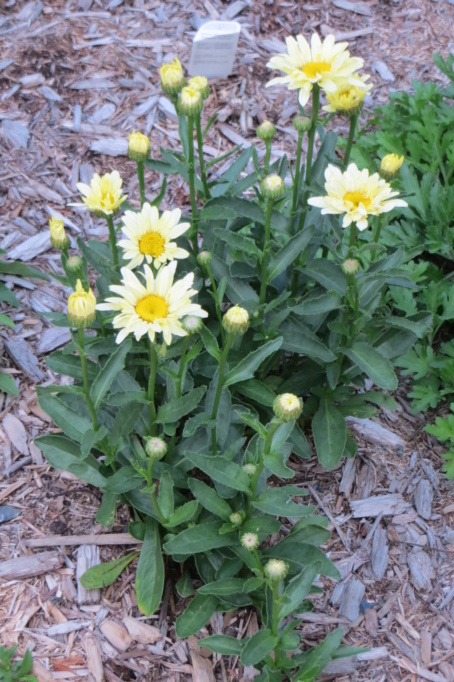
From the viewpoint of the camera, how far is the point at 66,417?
252cm

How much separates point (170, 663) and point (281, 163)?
1798 mm

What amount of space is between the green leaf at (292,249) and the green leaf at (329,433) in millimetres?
590

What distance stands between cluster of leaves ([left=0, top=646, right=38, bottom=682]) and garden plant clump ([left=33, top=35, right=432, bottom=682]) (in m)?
0.32

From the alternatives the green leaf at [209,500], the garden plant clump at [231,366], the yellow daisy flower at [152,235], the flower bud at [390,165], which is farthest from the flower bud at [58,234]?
the flower bud at [390,165]

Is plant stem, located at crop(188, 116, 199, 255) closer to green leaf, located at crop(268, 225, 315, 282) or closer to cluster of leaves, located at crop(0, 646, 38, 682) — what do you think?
green leaf, located at crop(268, 225, 315, 282)

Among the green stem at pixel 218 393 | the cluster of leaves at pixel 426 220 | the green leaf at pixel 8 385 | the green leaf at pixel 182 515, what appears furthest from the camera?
the cluster of leaves at pixel 426 220

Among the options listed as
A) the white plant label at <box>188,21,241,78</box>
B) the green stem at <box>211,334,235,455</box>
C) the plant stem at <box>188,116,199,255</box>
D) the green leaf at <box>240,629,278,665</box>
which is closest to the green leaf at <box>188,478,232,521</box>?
the green stem at <box>211,334,235,455</box>

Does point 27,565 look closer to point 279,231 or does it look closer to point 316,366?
point 316,366

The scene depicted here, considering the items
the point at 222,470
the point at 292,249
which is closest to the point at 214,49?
the point at 292,249

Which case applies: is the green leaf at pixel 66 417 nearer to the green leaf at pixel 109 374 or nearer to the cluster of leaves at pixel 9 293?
the green leaf at pixel 109 374

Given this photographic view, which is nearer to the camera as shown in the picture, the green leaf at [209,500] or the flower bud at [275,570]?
the flower bud at [275,570]

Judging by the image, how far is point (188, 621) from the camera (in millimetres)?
2396

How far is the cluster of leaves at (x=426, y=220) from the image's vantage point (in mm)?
3242

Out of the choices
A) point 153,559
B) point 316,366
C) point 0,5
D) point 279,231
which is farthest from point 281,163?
point 0,5
